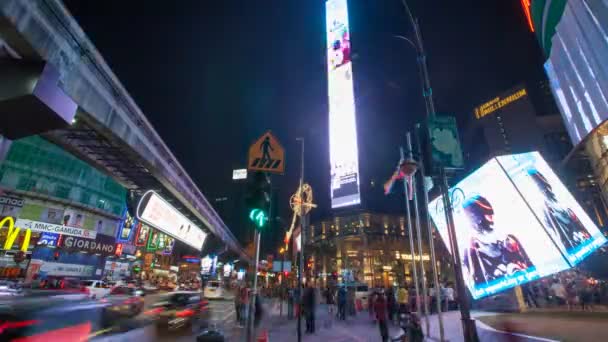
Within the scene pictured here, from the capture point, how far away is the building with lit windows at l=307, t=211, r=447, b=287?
67.8 m

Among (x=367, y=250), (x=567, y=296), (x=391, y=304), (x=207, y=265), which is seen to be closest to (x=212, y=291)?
(x=391, y=304)

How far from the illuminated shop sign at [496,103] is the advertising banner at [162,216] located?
72.0 m

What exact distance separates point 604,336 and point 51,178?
155 ft

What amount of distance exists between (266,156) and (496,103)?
241ft

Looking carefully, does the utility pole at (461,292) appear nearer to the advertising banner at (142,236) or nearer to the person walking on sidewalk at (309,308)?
the person walking on sidewalk at (309,308)

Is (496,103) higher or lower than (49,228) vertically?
higher

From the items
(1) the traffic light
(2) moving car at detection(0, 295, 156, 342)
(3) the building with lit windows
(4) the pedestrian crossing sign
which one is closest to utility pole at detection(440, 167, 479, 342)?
(4) the pedestrian crossing sign

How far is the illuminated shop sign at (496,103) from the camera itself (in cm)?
5822

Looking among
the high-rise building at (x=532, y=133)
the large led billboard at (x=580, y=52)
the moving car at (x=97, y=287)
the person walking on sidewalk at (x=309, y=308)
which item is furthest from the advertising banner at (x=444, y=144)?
the high-rise building at (x=532, y=133)

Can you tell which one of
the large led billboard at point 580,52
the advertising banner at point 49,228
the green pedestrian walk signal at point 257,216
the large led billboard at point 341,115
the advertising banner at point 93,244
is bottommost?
the green pedestrian walk signal at point 257,216

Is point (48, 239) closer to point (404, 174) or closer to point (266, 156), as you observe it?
point (266, 156)

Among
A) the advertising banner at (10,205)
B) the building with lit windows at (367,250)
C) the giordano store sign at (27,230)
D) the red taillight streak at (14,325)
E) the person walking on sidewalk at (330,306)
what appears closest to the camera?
the red taillight streak at (14,325)

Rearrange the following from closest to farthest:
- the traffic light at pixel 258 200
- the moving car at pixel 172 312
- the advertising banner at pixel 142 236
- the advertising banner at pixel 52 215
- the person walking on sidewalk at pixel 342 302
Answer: the traffic light at pixel 258 200 → the moving car at pixel 172 312 → the person walking on sidewalk at pixel 342 302 → the advertising banner at pixel 52 215 → the advertising banner at pixel 142 236

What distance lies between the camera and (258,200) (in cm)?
476
